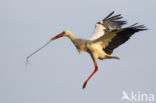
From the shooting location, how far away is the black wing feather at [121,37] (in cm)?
2226

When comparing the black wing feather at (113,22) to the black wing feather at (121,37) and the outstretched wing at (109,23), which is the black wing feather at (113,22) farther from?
the black wing feather at (121,37)

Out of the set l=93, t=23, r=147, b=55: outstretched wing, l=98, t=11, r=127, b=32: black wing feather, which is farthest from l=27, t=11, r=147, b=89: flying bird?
l=98, t=11, r=127, b=32: black wing feather

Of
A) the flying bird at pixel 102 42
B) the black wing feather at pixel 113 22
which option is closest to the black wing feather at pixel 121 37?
the flying bird at pixel 102 42

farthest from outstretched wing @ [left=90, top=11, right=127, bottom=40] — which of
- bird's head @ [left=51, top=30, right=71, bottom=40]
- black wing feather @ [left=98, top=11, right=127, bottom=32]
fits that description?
bird's head @ [left=51, top=30, right=71, bottom=40]

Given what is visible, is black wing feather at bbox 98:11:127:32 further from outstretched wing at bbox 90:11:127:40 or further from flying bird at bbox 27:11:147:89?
flying bird at bbox 27:11:147:89

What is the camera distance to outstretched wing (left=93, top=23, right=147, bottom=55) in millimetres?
22481

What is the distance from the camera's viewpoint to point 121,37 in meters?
22.9

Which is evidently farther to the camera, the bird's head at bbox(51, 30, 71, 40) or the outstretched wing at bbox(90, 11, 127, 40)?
the outstretched wing at bbox(90, 11, 127, 40)

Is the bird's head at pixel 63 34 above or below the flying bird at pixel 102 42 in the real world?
above

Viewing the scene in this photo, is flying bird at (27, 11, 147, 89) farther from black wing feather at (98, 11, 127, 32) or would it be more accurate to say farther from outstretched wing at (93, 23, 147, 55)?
black wing feather at (98, 11, 127, 32)

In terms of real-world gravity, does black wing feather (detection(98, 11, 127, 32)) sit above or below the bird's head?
below

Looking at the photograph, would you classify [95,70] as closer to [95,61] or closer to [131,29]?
[95,61]

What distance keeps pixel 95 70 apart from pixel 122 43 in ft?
4.40

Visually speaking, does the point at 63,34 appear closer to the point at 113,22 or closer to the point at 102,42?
the point at 102,42
